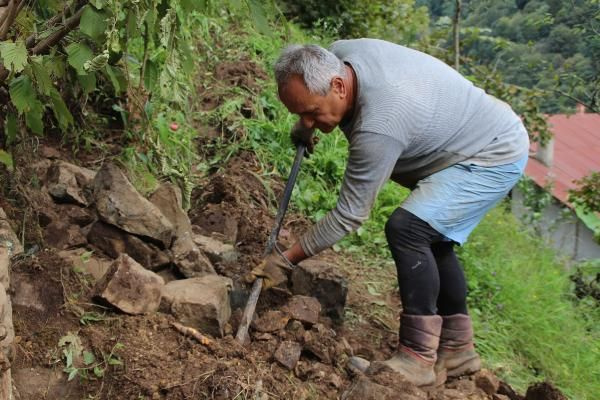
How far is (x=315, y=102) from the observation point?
105 inches

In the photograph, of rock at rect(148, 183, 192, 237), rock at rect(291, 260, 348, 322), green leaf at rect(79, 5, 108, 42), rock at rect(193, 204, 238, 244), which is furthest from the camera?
rock at rect(193, 204, 238, 244)

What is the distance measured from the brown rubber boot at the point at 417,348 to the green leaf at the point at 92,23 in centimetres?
179

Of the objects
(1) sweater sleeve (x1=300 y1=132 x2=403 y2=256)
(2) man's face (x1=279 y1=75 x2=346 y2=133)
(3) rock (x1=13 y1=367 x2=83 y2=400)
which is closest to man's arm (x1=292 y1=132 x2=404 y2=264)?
(1) sweater sleeve (x1=300 y1=132 x2=403 y2=256)

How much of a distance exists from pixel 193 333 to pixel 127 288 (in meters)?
0.34

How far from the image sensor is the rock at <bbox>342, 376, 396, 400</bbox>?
2.78m

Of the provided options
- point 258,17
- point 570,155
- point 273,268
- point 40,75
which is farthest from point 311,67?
point 570,155

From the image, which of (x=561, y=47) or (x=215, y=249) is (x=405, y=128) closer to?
(x=215, y=249)

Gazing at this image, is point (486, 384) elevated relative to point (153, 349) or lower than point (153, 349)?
lower

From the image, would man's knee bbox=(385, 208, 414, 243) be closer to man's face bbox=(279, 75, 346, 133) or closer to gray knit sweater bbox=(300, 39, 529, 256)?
gray knit sweater bbox=(300, 39, 529, 256)

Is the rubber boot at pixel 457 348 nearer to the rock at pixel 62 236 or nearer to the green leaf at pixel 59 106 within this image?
the rock at pixel 62 236

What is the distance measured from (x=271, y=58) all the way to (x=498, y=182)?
4.12m

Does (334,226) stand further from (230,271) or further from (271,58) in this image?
(271,58)

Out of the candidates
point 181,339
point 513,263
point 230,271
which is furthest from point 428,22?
point 181,339

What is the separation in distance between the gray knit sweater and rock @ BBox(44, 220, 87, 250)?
1168 mm
